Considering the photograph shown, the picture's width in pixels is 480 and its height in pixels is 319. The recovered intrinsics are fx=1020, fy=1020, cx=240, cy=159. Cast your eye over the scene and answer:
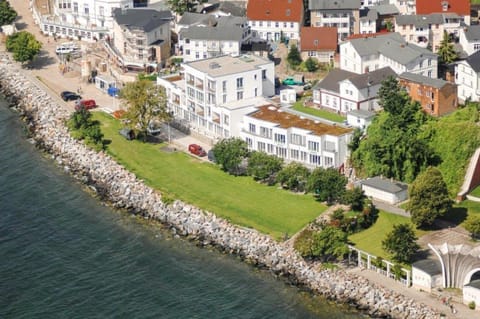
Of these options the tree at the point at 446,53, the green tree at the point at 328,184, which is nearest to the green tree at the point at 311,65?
the tree at the point at 446,53

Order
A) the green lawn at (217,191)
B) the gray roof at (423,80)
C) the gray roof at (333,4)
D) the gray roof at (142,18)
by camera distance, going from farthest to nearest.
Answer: the gray roof at (142,18) < the gray roof at (333,4) < the gray roof at (423,80) < the green lawn at (217,191)

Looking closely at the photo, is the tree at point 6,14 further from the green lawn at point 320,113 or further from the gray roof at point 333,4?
the green lawn at point 320,113

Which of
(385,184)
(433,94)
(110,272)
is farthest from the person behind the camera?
(433,94)

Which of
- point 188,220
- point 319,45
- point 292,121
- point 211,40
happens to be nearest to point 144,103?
point 292,121

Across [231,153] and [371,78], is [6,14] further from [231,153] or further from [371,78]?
[371,78]

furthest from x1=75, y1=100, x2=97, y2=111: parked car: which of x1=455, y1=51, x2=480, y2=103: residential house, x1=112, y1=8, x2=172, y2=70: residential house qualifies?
x1=455, y1=51, x2=480, y2=103: residential house

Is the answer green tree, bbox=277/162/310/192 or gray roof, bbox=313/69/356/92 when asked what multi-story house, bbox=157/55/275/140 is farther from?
green tree, bbox=277/162/310/192
